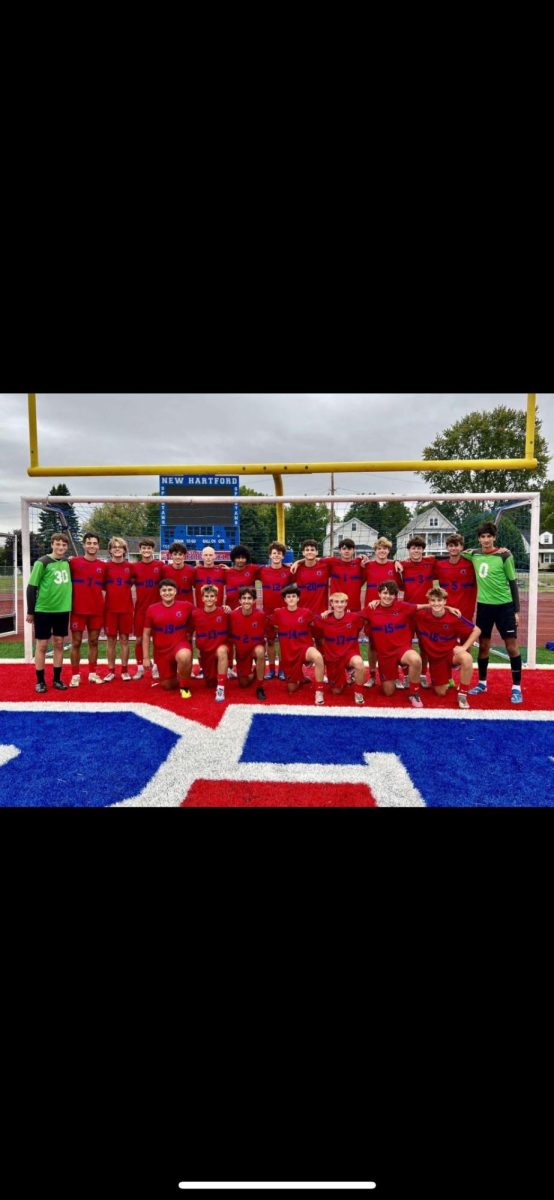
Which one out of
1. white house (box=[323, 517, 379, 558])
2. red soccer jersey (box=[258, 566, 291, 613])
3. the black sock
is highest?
white house (box=[323, 517, 379, 558])

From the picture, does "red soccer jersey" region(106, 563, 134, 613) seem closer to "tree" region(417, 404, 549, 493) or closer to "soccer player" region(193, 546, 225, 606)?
"soccer player" region(193, 546, 225, 606)

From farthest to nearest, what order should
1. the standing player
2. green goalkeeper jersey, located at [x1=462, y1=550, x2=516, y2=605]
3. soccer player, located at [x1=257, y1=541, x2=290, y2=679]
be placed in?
1. soccer player, located at [x1=257, y1=541, x2=290, y2=679]
2. the standing player
3. green goalkeeper jersey, located at [x1=462, y1=550, x2=516, y2=605]

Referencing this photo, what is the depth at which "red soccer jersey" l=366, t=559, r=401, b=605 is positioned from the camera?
5211mm

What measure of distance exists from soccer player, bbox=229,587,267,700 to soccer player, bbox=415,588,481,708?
1.46 meters

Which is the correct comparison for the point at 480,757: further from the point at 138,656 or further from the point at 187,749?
the point at 138,656

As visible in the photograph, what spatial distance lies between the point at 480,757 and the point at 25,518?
230 inches

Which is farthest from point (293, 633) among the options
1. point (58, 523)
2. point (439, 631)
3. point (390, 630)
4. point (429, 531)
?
point (58, 523)

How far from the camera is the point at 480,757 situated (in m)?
3.18

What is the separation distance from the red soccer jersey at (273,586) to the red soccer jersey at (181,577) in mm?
801

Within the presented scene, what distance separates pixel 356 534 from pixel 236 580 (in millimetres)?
2075

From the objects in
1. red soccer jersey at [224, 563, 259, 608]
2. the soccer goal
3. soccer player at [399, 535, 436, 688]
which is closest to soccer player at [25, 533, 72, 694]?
the soccer goal

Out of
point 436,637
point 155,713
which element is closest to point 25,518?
point 155,713

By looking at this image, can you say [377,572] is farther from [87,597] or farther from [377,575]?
[87,597]

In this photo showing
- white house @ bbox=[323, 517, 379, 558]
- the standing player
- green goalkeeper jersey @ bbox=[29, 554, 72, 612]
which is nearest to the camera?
green goalkeeper jersey @ bbox=[29, 554, 72, 612]
